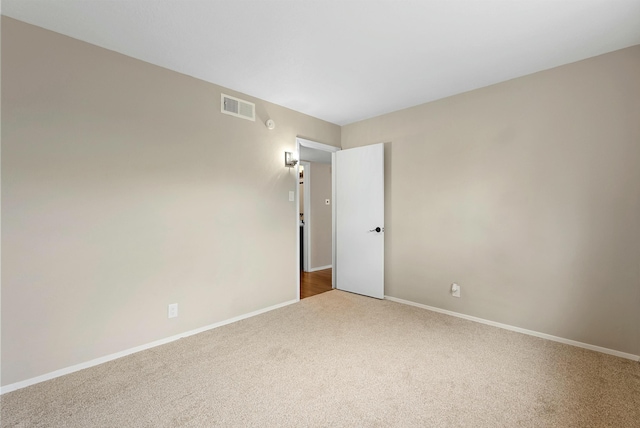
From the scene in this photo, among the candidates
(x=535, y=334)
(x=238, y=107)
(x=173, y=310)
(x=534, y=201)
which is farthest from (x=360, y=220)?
(x=173, y=310)

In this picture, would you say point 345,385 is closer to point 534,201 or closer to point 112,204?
point 112,204

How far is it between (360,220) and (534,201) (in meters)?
1.96

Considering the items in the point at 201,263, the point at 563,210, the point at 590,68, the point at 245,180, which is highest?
the point at 590,68

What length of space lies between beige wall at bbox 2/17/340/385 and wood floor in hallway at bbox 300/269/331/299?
106cm

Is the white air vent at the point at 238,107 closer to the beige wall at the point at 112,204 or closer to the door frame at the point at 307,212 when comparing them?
the beige wall at the point at 112,204

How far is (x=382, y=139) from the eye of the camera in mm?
3863

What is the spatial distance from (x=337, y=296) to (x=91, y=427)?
2817 mm

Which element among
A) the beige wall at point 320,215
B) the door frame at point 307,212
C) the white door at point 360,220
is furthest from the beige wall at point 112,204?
the beige wall at point 320,215

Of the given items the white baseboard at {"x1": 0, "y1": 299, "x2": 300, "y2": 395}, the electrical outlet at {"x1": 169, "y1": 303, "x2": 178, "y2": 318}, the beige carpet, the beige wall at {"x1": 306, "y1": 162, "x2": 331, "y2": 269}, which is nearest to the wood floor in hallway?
the beige wall at {"x1": 306, "y1": 162, "x2": 331, "y2": 269}

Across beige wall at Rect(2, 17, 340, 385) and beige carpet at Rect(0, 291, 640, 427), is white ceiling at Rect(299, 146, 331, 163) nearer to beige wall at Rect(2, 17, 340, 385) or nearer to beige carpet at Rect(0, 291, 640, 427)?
beige wall at Rect(2, 17, 340, 385)

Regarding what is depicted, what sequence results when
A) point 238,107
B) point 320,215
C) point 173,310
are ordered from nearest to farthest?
point 173,310
point 238,107
point 320,215

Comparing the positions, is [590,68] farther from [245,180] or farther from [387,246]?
[245,180]

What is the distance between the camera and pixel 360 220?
157 inches

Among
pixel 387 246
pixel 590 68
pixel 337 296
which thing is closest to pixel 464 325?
pixel 387 246
